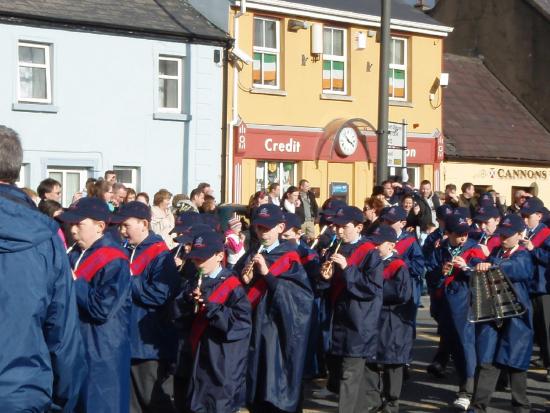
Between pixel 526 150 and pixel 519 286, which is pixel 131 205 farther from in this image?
pixel 526 150

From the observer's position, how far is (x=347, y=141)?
2861cm

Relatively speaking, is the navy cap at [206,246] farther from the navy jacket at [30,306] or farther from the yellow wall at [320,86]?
the yellow wall at [320,86]

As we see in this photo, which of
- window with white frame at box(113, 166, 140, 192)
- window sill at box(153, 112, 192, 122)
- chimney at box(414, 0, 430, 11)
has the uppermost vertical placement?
chimney at box(414, 0, 430, 11)

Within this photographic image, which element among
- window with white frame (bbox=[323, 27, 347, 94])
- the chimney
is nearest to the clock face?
window with white frame (bbox=[323, 27, 347, 94])

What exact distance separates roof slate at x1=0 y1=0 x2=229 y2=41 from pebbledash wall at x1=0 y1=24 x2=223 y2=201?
0.95 feet

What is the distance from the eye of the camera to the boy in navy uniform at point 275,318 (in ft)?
28.6

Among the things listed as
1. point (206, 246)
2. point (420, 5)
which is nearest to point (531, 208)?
point (206, 246)

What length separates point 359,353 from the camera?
9711 millimetres

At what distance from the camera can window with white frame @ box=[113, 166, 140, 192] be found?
961 inches

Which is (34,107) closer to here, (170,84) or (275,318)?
(170,84)

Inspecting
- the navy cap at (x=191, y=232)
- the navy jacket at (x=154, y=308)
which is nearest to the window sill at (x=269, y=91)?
the navy cap at (x=191, y=232)

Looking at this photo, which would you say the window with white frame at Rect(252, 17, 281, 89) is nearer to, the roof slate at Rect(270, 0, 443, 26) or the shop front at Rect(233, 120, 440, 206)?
the roof slate at Rect(270, 0, 443, 26)

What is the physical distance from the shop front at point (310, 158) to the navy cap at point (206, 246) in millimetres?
17028

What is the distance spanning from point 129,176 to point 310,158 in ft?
17.1
